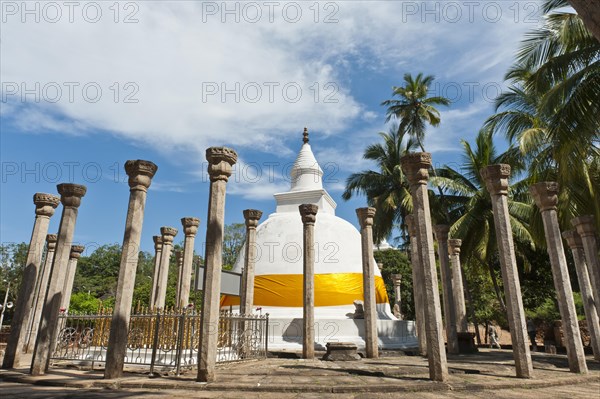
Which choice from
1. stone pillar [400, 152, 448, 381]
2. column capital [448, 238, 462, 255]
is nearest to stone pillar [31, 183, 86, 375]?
stone pillar [400, 152, 448, 381]

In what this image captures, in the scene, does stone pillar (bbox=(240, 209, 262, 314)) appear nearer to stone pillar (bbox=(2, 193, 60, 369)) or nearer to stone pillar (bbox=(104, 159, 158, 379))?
stone pillar (bbox=(104, 159, 158, 379))

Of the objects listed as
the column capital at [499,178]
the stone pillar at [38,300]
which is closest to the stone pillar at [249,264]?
the stone pillar at [38,300]

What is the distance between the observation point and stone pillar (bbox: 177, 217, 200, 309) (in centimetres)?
1420

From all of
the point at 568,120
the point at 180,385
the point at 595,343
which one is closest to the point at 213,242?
the point at 180,385

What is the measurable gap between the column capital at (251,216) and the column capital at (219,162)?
17.8ft

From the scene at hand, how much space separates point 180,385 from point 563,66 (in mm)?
11717

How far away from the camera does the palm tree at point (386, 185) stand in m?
24.2

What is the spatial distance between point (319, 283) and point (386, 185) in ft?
36.5

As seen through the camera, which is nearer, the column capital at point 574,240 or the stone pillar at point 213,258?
the stone pillar at point 213,258

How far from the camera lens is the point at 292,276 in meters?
16.9

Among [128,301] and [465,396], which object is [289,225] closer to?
[128,301]

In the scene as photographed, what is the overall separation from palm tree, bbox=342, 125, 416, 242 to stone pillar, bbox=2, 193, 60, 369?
1784cm

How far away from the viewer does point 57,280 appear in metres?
8.20

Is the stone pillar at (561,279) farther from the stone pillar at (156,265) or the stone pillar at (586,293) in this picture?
the stone pillar at (156,265)
